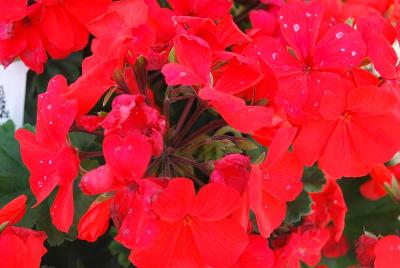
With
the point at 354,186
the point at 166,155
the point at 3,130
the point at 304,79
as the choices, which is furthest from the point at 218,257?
the point at 354,186

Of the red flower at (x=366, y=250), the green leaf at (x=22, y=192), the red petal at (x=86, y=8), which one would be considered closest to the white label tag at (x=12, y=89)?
the green leaf at (x=22, y=192)

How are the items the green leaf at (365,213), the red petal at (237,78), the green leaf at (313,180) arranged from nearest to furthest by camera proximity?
1. the red petal at (237,78)
2. the green leaf at (313,180)
3. the green leaf at (365,213)

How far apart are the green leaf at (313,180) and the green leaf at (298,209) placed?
30mm

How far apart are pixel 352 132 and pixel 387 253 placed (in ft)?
0.63

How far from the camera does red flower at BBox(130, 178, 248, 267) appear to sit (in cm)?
61

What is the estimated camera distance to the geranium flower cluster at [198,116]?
59 centimetres

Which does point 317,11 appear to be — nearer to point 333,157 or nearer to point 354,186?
point 333,157

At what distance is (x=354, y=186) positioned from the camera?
1188mm

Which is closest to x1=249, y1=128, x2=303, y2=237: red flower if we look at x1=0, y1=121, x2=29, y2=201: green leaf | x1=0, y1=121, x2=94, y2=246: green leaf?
x1=0, y1=121, x2=94, y2=246: green leaf

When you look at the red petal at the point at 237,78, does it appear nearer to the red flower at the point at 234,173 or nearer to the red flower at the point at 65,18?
the red flower at the point at 234,173

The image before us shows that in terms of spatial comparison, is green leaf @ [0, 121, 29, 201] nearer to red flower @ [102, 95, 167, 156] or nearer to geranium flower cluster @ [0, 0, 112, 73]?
geranium flower cluster @ [0, 0, 112, 73]

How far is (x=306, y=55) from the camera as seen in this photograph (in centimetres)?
74

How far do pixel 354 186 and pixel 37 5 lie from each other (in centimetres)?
70

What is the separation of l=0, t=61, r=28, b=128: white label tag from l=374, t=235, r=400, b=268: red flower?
57 cm
